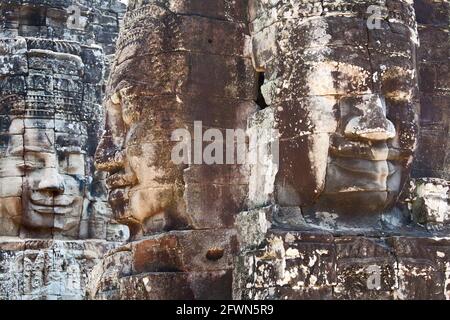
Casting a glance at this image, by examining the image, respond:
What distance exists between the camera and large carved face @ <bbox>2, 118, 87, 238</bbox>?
18141 mm

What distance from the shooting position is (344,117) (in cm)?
1059

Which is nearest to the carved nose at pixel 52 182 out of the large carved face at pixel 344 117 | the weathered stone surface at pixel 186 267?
the weathered stone surface at pixel 186 267

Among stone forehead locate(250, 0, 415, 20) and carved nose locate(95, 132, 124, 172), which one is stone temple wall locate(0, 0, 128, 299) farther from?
stone forehead locate(250, 0, 415, 20)

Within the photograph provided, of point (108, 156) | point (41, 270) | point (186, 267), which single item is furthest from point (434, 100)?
point (41, 270)

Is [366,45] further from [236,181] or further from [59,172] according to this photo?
[59,172]

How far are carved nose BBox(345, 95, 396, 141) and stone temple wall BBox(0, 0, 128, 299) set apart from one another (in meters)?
8.29

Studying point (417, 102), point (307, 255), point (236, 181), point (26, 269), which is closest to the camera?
point (307, 255)

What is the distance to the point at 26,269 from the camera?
1803 centimetres

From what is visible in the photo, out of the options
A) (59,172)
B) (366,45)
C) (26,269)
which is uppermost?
(366,45)

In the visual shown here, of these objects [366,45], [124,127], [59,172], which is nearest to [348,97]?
[366,45]

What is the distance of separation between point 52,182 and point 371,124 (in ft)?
27.4

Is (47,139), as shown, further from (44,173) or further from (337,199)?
(337,199)

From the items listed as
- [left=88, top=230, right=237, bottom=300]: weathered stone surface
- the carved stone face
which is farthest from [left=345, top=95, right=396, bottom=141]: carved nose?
the carved stone face

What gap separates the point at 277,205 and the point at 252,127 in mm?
905
